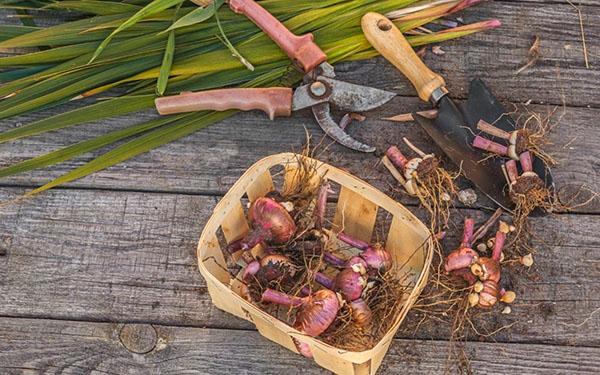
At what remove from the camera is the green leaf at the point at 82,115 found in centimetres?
134

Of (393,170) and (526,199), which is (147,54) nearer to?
(393,170)

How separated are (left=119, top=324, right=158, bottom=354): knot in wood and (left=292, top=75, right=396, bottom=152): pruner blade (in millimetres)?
535

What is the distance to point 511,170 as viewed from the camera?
1327 mm

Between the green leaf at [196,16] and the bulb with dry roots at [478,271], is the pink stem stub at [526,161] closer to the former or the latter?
the bulb with dry roots at [478,271]

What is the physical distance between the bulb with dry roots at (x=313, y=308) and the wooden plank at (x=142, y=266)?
0.20 meters

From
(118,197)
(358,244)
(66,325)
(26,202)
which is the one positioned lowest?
(358,244)

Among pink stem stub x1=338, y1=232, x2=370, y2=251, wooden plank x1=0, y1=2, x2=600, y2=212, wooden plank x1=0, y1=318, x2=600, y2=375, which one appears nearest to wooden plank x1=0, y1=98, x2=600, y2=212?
wooden plank x1=0, y1=2, x2=600, y2=212

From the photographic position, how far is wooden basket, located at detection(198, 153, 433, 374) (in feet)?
3.56

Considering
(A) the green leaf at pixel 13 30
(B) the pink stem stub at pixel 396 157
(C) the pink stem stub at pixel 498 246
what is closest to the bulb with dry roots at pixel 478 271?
(C) the pink stem stub at pixel 498 246

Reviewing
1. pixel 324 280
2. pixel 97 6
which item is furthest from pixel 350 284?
pixel 97 6

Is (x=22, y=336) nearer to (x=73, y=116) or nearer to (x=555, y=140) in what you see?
(x=73, y=116)

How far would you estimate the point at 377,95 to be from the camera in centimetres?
140

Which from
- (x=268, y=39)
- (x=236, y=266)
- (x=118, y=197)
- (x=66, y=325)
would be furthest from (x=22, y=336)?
(x=268, y=39)

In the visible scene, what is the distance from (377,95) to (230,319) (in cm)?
55
